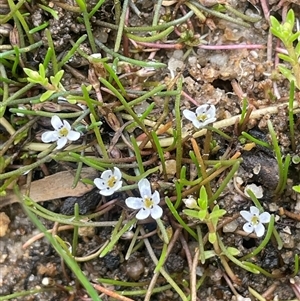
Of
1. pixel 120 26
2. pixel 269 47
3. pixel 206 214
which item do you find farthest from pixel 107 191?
pixel 269 47

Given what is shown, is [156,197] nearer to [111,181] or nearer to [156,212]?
[156,212]

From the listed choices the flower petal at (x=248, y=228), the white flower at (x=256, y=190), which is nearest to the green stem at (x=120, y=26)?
the white flower at (x=256, y=190)

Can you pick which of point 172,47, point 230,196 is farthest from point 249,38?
point 230,196

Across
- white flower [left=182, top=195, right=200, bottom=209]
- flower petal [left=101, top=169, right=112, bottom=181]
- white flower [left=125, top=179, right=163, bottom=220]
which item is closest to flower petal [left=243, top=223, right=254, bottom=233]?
white flower [left=182, top=195, right=200, bottom=209]

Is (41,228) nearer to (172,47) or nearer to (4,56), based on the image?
(4,56)

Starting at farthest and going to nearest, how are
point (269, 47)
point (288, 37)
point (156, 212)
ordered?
point (269, 47), point (156, 212), point (288, 37)

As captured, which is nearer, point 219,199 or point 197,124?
point 197,124

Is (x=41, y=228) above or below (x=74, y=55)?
below
